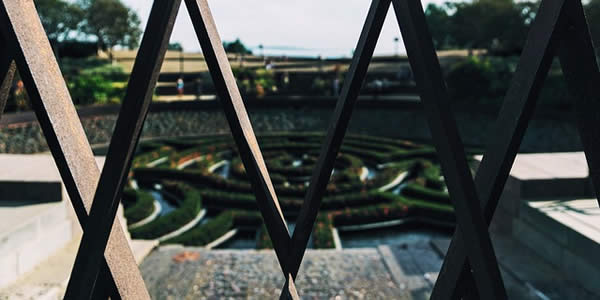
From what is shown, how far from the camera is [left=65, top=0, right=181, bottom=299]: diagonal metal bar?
1.22 meters

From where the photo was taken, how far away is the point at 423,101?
1196mm

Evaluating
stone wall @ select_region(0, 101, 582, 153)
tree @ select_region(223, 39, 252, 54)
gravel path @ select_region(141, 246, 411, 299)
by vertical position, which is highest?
tree @ select_region(223, 39, 252, 54)

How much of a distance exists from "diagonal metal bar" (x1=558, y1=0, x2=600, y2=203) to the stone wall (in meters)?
15.2

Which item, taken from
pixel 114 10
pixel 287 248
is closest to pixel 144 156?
→ pixel 287 248

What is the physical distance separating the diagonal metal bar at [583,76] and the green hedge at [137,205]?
785cm

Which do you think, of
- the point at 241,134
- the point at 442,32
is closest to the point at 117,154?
the point at 241,134

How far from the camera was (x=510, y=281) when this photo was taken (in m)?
4.80

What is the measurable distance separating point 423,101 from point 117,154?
0.82 m

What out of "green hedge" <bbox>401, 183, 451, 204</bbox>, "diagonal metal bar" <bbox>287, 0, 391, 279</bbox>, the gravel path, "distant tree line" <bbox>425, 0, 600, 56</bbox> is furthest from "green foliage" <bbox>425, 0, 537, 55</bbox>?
"diagonal metal bar" <bbox>287, 0, 391, 279</bbox>

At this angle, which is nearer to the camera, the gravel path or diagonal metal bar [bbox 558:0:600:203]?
diagonal metal bar [bbox 558:0:600:203]

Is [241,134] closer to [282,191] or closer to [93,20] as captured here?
[282,191]

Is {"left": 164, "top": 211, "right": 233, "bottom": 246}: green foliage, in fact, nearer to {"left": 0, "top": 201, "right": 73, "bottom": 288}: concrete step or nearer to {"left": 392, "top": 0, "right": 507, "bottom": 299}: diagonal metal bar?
{"left": 0, "top": 201, "right": 73, "bottom": 288}: concrete step

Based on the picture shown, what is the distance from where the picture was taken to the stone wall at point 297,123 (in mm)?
14133

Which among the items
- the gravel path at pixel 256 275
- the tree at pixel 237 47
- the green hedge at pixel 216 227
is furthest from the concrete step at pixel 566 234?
the tree at pixel 237 47
